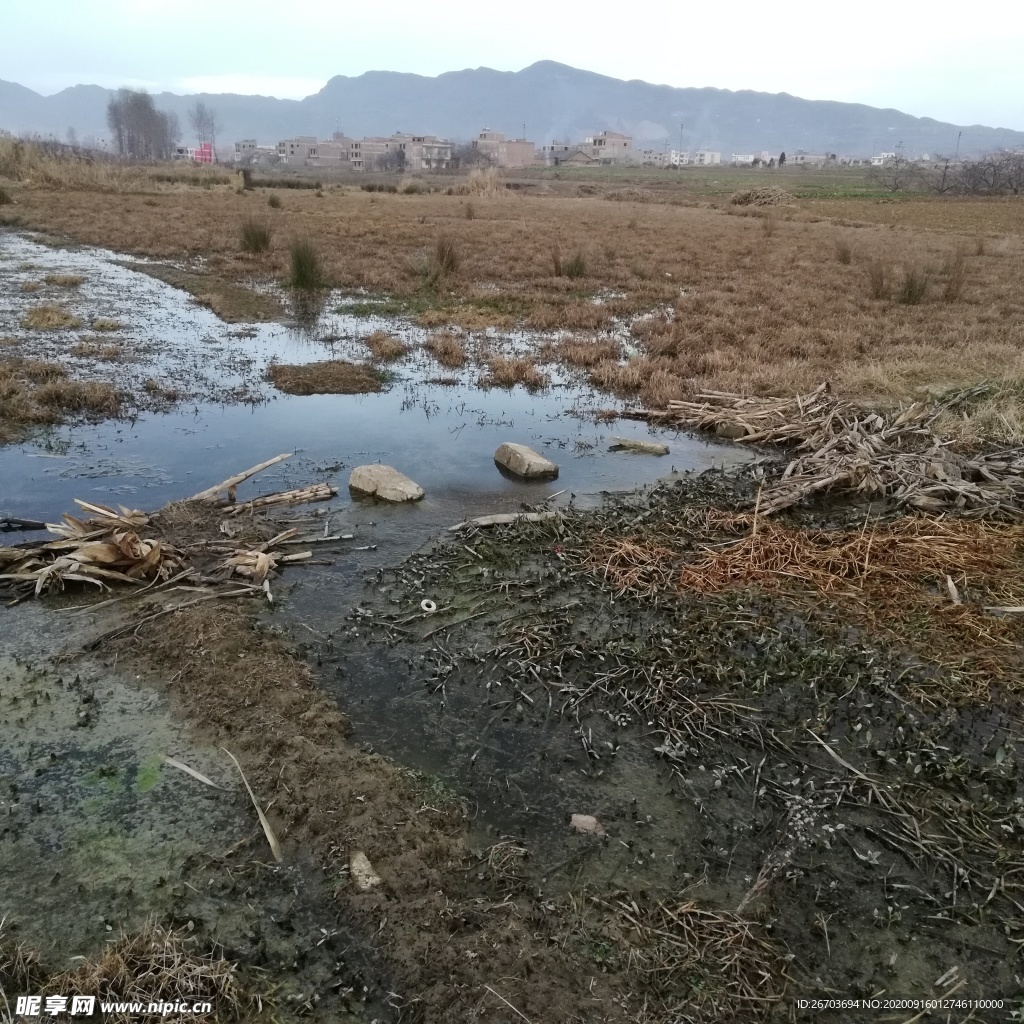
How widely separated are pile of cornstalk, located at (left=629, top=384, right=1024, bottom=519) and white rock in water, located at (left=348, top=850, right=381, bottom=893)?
5.49 metres

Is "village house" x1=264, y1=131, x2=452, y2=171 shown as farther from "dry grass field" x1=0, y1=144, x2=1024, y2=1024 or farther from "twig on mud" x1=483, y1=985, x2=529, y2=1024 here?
"twig on mud" x1=483, y1=985, x2=529, y2=1024

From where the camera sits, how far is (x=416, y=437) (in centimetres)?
935

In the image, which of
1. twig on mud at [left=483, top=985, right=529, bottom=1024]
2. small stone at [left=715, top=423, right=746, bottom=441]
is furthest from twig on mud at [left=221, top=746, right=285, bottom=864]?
small stone at [left=715, top=423, right=746, bottom=441]

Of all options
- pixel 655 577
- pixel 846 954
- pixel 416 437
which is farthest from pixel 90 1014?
pixel 416 437

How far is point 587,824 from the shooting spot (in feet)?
12.4

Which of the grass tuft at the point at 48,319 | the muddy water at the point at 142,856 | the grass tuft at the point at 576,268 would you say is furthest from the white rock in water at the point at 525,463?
the grass tuft at the point at 576,268

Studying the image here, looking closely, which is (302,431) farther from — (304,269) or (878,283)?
(878,283)

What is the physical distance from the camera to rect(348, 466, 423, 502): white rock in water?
7402 mm

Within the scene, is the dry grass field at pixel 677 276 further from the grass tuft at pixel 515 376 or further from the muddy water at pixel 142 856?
the muddy water at pixel 142 856

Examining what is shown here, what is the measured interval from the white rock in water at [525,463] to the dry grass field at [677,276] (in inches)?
131

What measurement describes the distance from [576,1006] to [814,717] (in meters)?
2.53

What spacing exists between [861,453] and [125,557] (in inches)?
308

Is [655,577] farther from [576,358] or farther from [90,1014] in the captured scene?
[576,358]

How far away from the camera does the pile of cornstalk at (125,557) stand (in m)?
Result: 5.56
